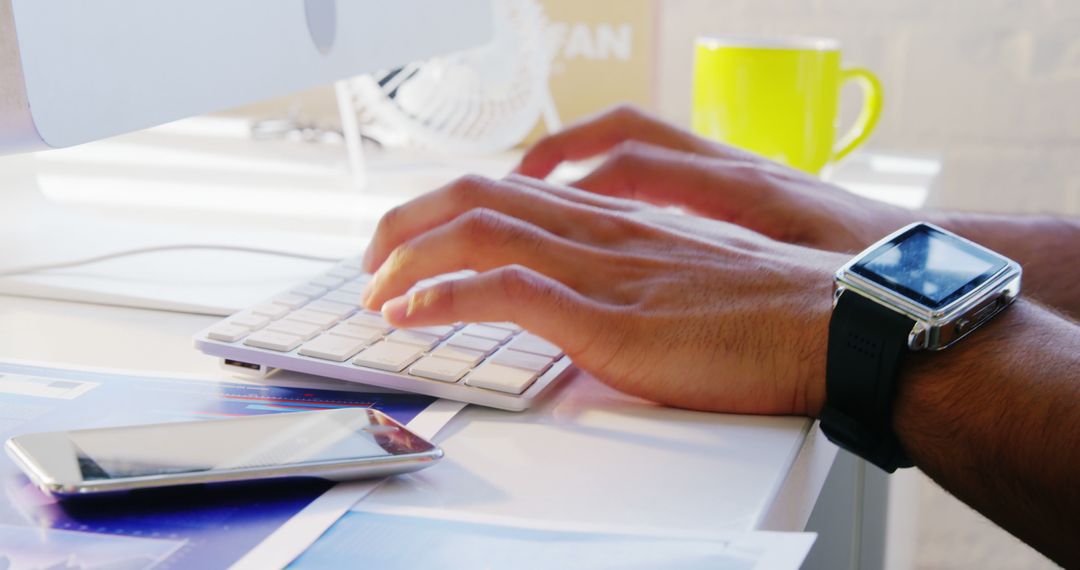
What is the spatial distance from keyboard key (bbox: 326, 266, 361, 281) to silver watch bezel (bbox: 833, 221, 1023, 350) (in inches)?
10.1

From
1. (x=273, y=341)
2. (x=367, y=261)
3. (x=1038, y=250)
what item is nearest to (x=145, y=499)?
(x=273, y=341)

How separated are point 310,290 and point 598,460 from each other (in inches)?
8.5

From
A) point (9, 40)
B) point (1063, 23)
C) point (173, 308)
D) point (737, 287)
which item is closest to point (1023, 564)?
point (1063, 23)

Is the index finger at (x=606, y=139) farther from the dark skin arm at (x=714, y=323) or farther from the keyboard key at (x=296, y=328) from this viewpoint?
the keyboard key at (x=296, y=328)

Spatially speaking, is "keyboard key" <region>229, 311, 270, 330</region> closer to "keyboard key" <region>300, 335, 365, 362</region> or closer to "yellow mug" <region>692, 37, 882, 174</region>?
"keyboard key" <region>300, 335, 365, 362</region>

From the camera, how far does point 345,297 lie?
605 millimetres

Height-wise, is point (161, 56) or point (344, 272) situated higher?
point (161, 56)

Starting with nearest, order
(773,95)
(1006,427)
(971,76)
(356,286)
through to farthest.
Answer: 1. (1006,427)
2. (356,286)
3. (773,95)
4. (971,76)

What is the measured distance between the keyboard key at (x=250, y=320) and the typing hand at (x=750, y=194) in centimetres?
28

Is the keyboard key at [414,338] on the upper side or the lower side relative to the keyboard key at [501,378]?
upper

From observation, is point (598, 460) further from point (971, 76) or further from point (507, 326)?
point (971, 76)

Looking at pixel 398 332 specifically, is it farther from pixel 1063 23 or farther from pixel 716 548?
pixel 1063 23

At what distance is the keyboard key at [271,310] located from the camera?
0.57 m

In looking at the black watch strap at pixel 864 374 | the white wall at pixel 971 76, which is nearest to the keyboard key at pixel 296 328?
the black watch strap at pixel 864 374
